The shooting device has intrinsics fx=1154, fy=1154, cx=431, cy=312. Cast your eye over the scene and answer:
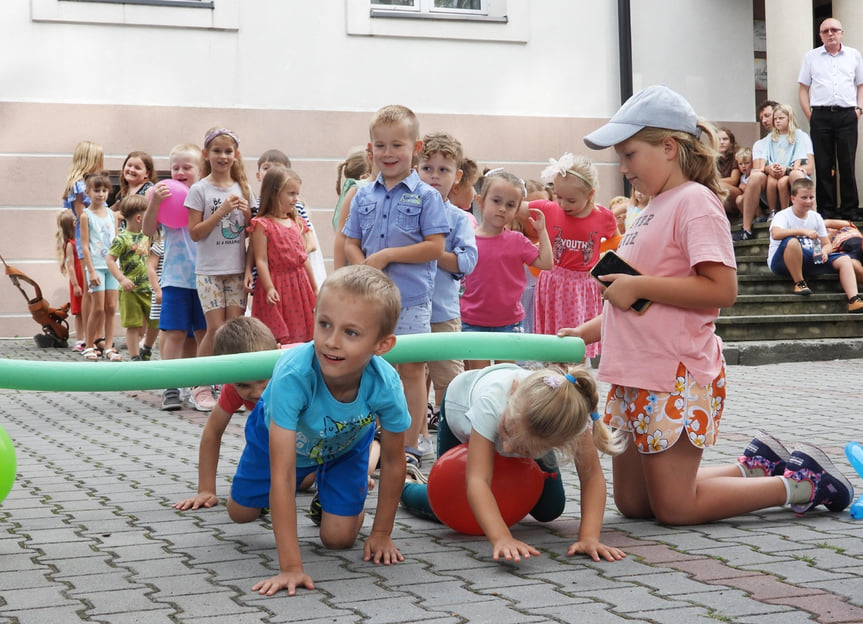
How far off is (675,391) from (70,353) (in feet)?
30.4

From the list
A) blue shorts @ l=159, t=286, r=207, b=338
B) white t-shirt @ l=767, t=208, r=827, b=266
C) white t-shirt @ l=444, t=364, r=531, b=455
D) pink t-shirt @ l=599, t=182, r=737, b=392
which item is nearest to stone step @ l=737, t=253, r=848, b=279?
white t-shirt @ l=767, t=208, r=827, b=266

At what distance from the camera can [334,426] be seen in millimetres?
3781

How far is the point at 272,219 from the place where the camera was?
24.8ft

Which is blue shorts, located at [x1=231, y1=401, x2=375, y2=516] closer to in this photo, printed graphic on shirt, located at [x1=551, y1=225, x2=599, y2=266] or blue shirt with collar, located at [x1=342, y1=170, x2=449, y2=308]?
blue shirt with collar, located at [x1=342, y1=170, x2=449, y2=308]

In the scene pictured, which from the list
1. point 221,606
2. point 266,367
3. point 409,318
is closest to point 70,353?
point 409,318

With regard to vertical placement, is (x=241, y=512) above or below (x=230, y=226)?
below

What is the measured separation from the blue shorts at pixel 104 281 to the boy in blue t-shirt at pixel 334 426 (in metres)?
7.82

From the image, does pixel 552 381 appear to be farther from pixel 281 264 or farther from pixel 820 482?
pixel 281 264

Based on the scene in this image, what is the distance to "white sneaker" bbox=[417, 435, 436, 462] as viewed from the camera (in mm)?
6051

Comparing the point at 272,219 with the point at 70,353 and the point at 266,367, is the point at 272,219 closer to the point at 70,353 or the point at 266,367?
the point at 266,367

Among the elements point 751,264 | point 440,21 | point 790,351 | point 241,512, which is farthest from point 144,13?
point 241,512

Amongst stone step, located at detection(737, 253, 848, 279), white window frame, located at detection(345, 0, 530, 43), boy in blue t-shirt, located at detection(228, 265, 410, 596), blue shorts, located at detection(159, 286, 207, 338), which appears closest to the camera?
boy in blue t-shirt, located at detection(228, 265, 410, 596)

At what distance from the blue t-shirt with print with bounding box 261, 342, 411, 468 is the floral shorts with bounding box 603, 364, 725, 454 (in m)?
0.93

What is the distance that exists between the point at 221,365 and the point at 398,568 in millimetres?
959
